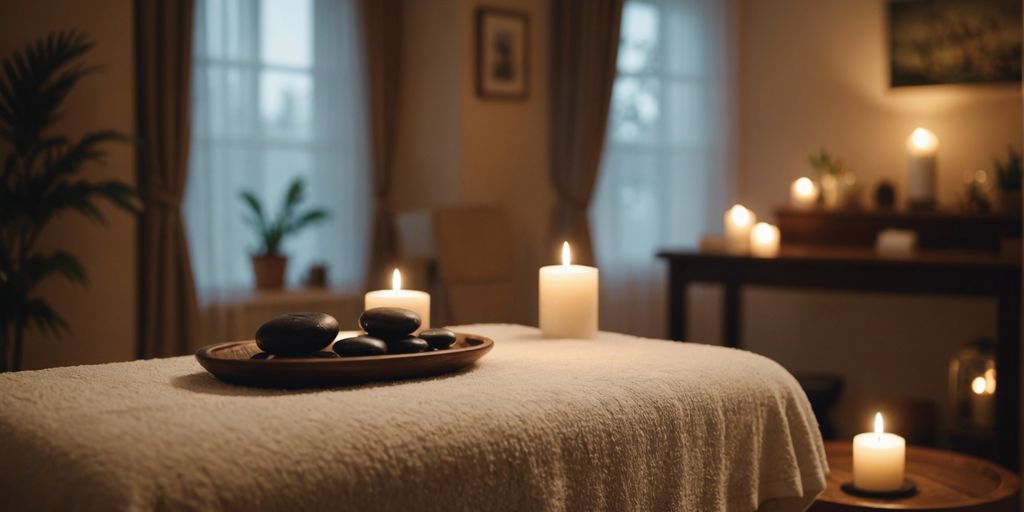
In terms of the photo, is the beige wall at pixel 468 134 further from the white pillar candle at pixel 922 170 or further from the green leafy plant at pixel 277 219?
the white pillar candle at pixel 922 170

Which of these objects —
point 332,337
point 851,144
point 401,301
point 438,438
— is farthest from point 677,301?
point 438,438

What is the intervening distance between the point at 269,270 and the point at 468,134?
981 mm

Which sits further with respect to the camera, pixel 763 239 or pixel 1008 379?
pixel 763 239

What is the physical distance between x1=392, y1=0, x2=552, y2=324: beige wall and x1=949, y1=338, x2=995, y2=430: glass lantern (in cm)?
170

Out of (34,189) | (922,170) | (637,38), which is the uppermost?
(637,38)

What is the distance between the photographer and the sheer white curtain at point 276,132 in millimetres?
3701

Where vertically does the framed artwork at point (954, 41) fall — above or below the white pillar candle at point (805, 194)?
above

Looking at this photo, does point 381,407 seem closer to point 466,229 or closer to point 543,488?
point 543,488

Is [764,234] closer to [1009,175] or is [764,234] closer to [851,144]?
[1009,175]

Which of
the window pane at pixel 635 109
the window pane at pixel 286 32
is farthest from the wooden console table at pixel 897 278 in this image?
the window pane at pixel 286 32

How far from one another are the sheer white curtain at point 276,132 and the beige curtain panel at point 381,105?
4cm

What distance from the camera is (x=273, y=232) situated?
3811 millimetres

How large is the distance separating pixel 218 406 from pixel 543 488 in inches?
12.3

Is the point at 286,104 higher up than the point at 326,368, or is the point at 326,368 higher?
the point at 286,104
